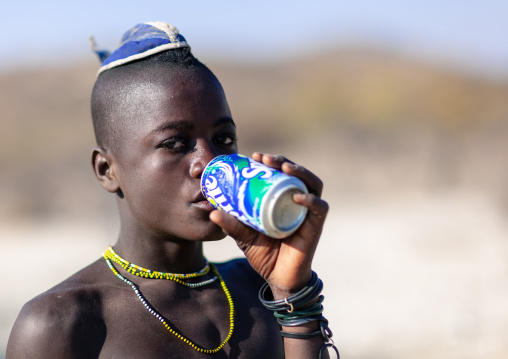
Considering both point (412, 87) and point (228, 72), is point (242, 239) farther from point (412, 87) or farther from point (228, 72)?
point (228, 72)

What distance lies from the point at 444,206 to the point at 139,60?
13149 mm

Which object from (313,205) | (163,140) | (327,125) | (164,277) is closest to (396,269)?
(164,277)

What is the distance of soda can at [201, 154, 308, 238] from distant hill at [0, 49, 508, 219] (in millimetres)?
13486

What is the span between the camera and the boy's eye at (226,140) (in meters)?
2.38

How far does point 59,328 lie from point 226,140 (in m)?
0.86

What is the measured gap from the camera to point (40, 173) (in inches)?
692

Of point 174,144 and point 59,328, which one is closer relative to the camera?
point 59,328

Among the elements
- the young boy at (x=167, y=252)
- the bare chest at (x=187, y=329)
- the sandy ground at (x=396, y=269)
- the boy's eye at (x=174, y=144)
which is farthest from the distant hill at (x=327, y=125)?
the boy's eye at (x=174, y=144)

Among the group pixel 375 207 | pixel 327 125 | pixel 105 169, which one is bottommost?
pixel 327 125

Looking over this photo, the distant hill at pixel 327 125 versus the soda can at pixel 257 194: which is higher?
the soda can at pixel 257 194

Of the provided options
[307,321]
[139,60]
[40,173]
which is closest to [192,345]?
Answer: [307,321]

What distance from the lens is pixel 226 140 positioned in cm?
240

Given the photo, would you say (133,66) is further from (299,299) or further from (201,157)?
(299,299)

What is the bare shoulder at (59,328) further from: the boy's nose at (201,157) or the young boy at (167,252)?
the boy's nose at (201,157)
